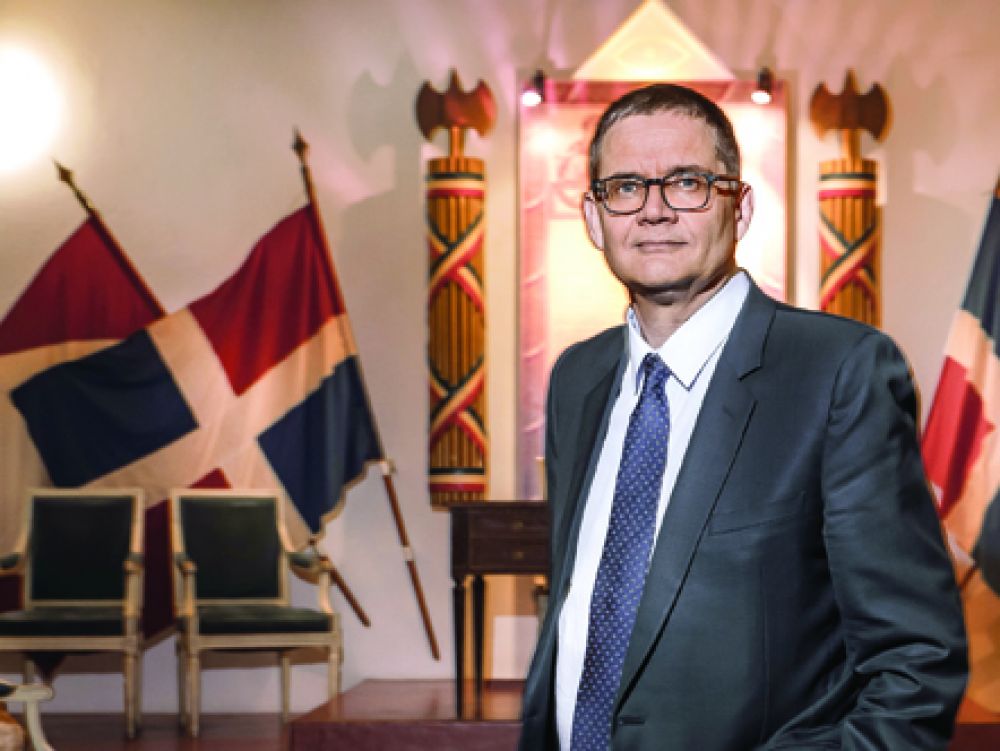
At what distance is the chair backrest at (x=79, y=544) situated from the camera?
6535 mm

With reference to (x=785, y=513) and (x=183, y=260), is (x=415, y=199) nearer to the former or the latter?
(x=183, y=260)

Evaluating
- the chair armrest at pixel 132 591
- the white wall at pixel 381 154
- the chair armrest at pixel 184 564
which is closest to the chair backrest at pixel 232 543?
the chair armrest at pixel 184 564

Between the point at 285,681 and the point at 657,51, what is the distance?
132 inches

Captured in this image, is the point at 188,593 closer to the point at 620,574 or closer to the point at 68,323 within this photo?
the point at 68,323

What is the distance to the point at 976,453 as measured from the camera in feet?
22.0

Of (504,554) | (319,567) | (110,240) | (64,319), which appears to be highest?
(110,240)

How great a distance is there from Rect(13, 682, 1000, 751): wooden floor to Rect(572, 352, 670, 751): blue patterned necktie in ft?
13.5

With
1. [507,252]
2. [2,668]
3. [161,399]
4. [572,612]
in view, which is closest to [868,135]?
[507,252]

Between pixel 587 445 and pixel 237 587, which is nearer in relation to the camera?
pixel 587 445

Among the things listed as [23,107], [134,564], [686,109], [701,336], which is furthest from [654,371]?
[23,107]

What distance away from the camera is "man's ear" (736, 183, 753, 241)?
60.6 inches

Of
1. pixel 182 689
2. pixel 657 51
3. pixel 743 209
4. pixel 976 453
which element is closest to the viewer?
pixel 743 209

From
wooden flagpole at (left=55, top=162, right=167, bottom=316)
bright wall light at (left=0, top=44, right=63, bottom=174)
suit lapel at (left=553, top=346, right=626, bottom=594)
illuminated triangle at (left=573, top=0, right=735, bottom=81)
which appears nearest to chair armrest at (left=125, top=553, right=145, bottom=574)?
wooden flagpole at (left=55, top=162, right=167, bottom=316)

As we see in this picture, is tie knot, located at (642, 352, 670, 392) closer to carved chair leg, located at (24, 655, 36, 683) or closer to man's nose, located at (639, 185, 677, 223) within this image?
man's nose, located at (639, 185, 677, 223)
